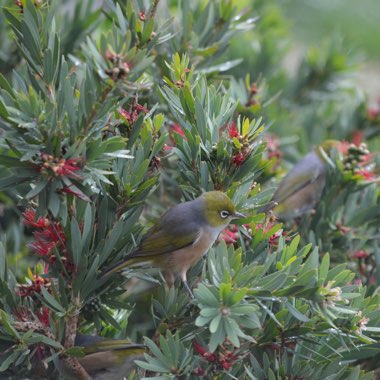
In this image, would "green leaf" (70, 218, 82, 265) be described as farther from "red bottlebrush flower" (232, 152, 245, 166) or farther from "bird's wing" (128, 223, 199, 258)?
"red bottlebrush flower" (232, 152, 245, 166)

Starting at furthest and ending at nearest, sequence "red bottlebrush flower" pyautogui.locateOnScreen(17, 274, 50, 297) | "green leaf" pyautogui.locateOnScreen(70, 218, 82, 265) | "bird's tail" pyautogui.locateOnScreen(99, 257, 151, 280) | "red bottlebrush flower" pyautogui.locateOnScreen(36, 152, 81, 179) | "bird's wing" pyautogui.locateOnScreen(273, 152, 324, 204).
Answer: "bird's wing" pyautogui.locateOnScreen(273, 152, 324, 204), "red bottlebrush flower" pyautogui.locateOnScreen(17, 274, 50, 297), "bird's tail" pyautogui.locateOnScreen(99, 257, 151, 280), "green leaf" pyautogui.locateOnScreen(70, 218, 82, 265), "red bottlebrush flower" pyautogui.locateOnScreen(36, 152, 81, 179)

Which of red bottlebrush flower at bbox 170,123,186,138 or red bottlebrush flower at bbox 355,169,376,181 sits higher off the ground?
A: red bottlebrush flower at bbox 170,123,186,138

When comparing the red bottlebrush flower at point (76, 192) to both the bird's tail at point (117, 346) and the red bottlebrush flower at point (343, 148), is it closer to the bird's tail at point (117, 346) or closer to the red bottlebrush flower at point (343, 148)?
the bird's tail at point (117, 346)

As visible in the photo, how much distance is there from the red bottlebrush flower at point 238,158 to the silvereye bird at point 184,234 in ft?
0.33

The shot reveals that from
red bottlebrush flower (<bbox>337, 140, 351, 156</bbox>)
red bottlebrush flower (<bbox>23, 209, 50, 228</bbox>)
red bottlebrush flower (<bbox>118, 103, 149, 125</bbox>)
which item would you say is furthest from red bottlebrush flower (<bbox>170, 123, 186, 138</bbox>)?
red bottlebrush flower (<bbox>337, 140, 351, 156</bbox>)

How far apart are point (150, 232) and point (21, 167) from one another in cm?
62

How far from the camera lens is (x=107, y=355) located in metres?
2.06

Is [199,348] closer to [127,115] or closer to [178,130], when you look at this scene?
[127,115]

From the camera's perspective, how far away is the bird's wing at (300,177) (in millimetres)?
3176

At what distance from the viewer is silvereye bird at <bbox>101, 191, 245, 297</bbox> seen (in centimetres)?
199

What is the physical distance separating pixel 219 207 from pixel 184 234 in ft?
1.32

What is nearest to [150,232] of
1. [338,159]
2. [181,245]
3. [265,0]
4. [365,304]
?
[181,245]

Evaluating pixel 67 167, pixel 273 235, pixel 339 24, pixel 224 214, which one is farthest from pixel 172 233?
pixel 339 24

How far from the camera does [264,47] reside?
12.6ft
